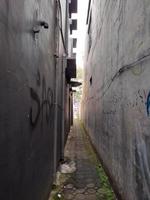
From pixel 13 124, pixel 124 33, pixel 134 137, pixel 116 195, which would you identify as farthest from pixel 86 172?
pixel 13 124

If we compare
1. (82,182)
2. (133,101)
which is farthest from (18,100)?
(82,182)

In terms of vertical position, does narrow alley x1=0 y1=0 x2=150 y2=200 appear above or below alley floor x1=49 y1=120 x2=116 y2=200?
above

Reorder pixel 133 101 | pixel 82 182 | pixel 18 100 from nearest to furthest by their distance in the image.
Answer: pixel 18 100
pixel 133 101
pixel 82 182

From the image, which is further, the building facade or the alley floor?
the alley floor

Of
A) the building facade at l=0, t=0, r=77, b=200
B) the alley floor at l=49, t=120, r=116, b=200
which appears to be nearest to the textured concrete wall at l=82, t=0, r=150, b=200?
the alley floor at l=49, t=120, r=116, b=200

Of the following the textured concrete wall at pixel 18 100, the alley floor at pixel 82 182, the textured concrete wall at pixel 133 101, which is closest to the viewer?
the textured concrete wall at pixel 18 100

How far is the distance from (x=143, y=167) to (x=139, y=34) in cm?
146

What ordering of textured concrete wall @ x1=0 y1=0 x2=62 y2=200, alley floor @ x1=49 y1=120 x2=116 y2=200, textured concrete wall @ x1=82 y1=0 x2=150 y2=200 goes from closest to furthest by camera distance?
textured concrete wall @ x1=0 y1=0 x2=62 y2=200
textured concrete wall @ x1=82 y1=0 x2=150 y2=200
alley floor @ x1=49 y1=120 x2=116 y2=200

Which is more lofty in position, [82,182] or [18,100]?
[18,100]

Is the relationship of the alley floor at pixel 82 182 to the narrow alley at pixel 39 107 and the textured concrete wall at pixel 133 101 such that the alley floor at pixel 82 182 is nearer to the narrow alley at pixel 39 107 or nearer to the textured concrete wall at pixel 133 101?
the narrow alley at pixel 39 107

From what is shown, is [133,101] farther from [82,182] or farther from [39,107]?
[82,182]

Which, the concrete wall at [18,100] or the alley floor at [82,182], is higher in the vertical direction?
the concrete wall at [18,100]

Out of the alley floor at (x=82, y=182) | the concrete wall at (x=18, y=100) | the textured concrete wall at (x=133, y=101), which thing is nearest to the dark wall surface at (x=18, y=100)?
the concrete wall at (x=18, y=100)

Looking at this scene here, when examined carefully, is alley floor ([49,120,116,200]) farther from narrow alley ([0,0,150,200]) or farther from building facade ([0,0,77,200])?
building facade ([0,0,77,200])
